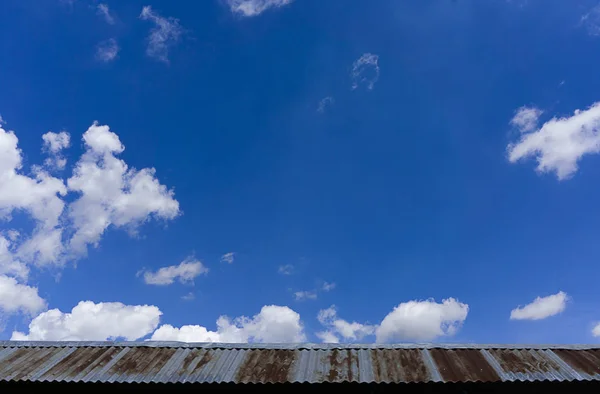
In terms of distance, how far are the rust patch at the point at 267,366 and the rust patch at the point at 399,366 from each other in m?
1.88

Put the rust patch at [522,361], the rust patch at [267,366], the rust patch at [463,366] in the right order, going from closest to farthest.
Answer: the rust patch at [463,366]
the rust patch at [267,366]
the rust patch at [522,361]

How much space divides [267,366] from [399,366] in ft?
9.29

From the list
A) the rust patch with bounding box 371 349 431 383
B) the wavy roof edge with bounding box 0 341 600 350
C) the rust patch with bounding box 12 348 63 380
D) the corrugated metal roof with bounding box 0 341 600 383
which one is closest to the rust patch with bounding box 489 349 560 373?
the corrugated metal roof with bounding box 0 341 600 383

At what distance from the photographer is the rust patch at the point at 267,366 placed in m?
8.55

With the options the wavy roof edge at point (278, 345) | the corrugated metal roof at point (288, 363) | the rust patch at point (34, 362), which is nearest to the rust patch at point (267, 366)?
the corrugated metal roof at point (288, 363)

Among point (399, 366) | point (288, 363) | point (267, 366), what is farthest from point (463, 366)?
point (267, 366)

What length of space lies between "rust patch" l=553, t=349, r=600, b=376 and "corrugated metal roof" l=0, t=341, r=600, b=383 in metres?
0.02

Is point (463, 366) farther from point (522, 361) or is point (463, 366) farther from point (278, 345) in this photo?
point (278, 345)

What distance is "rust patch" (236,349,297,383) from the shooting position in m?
8.55

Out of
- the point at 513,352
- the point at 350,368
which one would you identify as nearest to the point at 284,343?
the point at 350,368

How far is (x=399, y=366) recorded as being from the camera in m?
8.99

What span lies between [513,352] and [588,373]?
1465 mm

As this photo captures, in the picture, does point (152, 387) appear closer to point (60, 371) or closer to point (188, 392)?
point (188, 392)

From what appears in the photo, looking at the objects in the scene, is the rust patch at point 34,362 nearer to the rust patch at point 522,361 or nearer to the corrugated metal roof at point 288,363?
the corrugated metal roof at point 288,363
